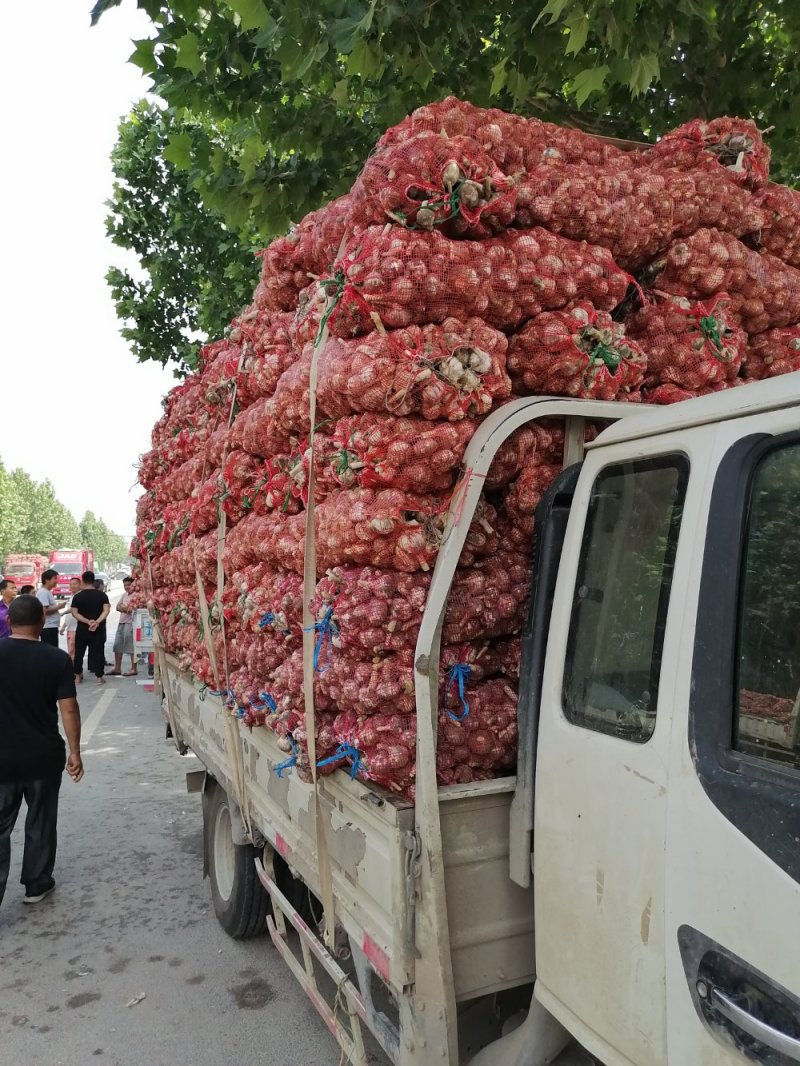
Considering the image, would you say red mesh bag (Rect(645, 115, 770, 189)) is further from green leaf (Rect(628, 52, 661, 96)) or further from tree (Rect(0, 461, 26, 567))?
tree (Rect(0, 461, 26, 567))

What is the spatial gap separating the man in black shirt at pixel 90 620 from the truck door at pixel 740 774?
49.6 feet

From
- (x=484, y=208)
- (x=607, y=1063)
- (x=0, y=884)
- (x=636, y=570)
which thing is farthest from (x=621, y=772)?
(x=0, y=884)

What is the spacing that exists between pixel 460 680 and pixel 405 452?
0.74 metres

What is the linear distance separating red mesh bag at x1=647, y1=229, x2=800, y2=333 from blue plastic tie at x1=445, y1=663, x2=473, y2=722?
1618 millimetres

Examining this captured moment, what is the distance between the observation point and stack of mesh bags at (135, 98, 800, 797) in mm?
2559

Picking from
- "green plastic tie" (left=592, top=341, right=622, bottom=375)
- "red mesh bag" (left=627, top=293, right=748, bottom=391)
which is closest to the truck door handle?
"green plastic tie" (left=592, top=341, right=622, bottom=375)

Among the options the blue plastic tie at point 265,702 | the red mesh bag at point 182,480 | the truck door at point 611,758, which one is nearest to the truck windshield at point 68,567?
the red mesh bag at point 182,480

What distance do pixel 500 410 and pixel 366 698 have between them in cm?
101

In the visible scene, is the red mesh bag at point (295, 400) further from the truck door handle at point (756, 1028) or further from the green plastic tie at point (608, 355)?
the truck door handle at point (756, 1028)

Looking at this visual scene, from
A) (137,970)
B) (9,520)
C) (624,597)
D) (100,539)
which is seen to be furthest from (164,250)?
(100,539)

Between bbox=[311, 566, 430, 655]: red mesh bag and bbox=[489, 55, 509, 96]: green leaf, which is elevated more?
bbox=[489, 55, 509, 96]: green leaf

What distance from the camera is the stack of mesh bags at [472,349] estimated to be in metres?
2.56

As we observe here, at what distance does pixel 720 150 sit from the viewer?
324 centimetres

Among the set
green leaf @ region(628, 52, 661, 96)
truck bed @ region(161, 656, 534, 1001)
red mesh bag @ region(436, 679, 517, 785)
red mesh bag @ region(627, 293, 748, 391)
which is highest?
green leaf @ region(628, 52, 661, 96)
